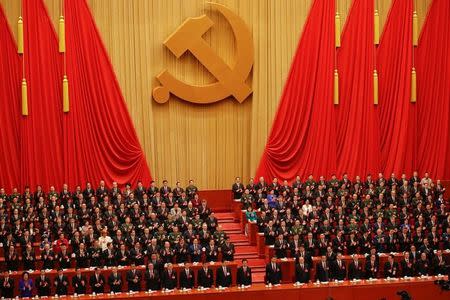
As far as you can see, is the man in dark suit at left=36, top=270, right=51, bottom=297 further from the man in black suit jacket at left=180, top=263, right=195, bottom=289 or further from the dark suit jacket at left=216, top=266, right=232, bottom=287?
the dark suit jacket at left=216, top=266, right=232, bottom=287

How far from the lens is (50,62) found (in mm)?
17031

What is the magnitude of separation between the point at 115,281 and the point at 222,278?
1.53 meters

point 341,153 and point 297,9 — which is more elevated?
point 297,9

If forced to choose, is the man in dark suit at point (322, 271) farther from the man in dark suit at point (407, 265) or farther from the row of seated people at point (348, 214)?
the man in dark suit at point (407, 265)

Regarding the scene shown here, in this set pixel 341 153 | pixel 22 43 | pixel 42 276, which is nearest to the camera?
pixel 42 276

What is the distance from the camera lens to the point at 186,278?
13.5 meters

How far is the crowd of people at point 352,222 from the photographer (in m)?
14.0

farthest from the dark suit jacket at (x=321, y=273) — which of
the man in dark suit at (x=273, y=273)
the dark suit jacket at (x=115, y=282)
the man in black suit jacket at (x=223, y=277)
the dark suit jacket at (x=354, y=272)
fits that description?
the dark suit jacket at (x=115, y=282)

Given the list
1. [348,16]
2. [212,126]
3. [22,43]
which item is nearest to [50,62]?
Answer: [22,43]

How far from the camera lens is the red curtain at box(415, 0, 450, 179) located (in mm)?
18344

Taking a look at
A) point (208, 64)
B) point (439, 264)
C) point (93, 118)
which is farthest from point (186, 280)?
point (208, 64)

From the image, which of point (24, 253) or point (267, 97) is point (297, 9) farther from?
point (24, 253)

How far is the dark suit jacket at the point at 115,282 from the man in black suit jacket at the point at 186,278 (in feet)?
2.83

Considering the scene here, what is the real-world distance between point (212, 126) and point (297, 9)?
2726 millimetres
